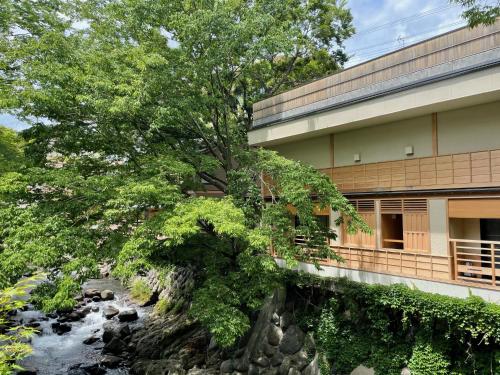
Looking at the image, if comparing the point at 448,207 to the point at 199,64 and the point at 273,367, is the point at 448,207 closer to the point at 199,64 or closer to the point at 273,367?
the point at 273,367

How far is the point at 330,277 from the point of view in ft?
40.3

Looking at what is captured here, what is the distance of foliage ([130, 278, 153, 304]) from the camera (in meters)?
23.1

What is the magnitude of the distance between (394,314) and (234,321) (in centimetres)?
477

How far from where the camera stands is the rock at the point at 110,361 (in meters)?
15.4

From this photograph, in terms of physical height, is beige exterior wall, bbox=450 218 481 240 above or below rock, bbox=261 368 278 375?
above

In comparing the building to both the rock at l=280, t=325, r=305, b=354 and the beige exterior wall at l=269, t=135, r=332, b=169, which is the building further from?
the rock at l=280, t=325, r=305, b=354

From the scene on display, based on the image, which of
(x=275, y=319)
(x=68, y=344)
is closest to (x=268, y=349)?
(x=275, y=319)

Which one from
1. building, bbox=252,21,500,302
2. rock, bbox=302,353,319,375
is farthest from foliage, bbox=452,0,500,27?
rock, bbox=302,353,319,375

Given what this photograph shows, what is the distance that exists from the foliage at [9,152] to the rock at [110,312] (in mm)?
10892

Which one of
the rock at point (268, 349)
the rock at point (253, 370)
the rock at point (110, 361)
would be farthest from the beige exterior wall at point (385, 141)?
the rock at point (110, 361)

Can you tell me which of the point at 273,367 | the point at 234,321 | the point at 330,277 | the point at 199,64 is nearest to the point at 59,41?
the point at 199,64

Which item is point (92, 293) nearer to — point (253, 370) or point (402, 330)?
point (253, 370)

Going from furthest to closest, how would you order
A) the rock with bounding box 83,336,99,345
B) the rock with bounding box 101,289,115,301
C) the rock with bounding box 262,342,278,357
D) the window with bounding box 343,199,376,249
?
the rock with bounding box 101,289,115,301, the rock with bounding box 83,336,99,345, the window with bounding box 343,199,376,249, the rock with bounding box 262,342,278,357

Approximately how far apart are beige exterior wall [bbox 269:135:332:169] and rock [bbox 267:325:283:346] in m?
7.31
